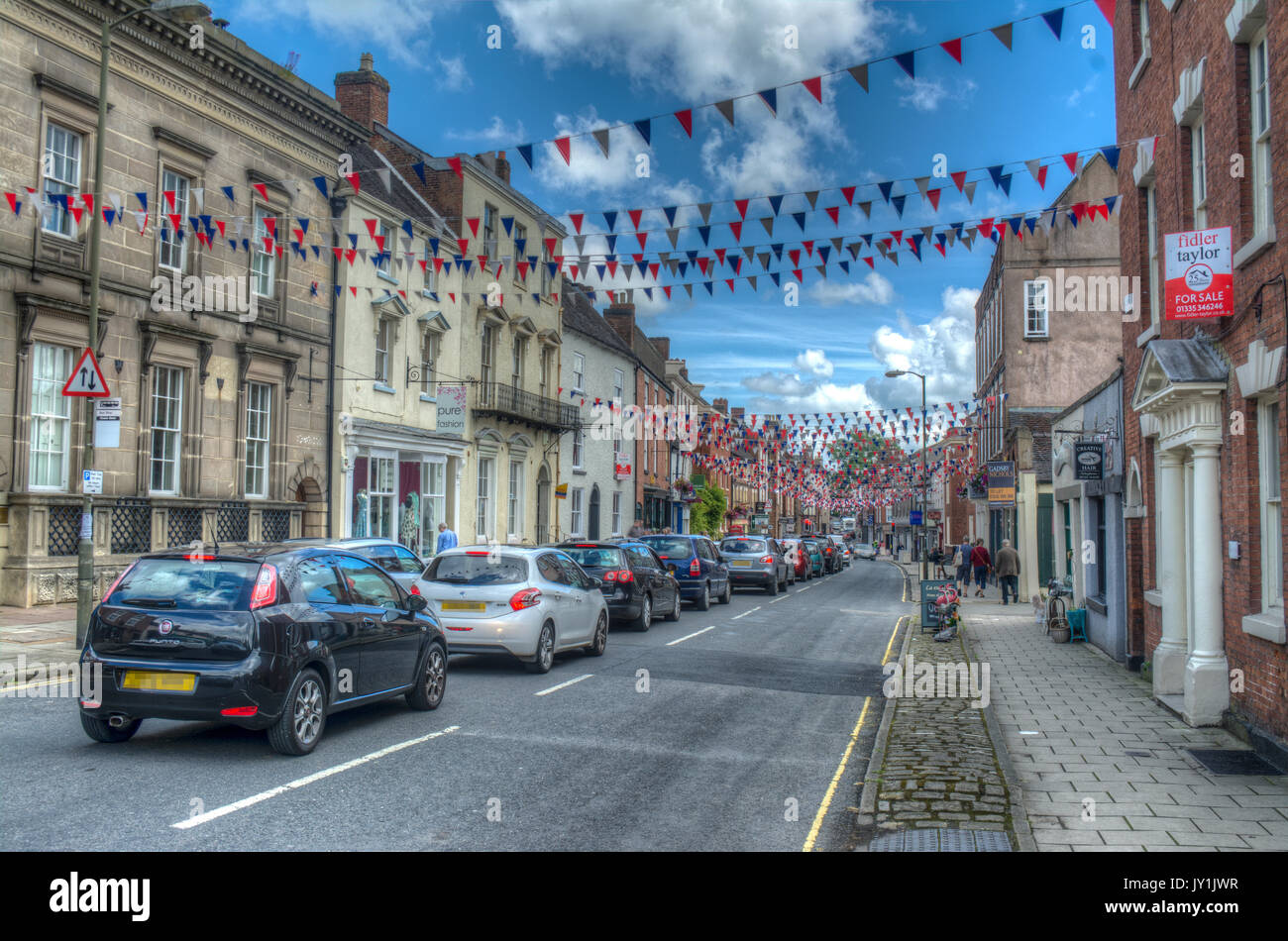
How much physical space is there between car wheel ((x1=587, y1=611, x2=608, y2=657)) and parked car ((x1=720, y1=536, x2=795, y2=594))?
1494 centimetres

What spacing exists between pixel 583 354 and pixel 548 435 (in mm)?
5175

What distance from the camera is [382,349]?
82.1ft

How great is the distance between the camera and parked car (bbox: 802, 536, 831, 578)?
4238cm

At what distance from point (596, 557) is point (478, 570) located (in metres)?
5.80

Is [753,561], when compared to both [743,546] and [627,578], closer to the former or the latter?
[743,546]

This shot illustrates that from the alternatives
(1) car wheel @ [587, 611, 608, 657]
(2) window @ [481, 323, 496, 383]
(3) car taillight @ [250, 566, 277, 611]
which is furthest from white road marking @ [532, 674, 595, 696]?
(2) window @ [481, 323, 496, 383]

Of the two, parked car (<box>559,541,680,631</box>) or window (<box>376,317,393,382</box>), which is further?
window (<box>376,317,393,382</box>)

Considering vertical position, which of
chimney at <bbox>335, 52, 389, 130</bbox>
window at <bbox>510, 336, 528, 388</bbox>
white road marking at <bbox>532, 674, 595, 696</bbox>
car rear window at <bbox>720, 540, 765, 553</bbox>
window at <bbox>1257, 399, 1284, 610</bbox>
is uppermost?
chimney at <bbox>335, 52, 389, 130</bbox>

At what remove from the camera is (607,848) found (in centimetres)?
554

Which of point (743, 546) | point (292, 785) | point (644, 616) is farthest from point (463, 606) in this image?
point (743, 546)

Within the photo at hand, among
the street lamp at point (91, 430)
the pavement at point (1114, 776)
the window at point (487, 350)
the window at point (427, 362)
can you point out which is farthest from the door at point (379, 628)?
the window at point (487, 350)

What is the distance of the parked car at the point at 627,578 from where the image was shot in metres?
17.4

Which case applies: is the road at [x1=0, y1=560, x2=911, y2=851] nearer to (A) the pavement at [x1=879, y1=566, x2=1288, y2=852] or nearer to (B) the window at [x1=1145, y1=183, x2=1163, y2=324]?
(A) the pavement at [x1=879, y1=566, x2=1288, y2=852]

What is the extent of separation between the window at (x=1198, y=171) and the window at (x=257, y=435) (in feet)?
55.2
